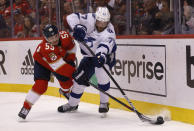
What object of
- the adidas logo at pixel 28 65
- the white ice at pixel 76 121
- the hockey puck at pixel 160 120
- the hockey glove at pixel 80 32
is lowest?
the white ice at pixel 76 121

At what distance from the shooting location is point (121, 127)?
4.57 meters

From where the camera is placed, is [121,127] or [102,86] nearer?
[121,127]

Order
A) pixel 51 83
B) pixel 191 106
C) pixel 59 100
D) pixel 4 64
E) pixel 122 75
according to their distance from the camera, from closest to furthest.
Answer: pixel 191 106, pixel 122 75, pixel 59 100, pixel 51 83, pixel 4 64

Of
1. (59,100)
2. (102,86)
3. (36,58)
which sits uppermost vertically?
(36,58)

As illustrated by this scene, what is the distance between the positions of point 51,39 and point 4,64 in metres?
2.99

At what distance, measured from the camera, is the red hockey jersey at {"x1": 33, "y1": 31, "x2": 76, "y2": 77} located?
16.3ft

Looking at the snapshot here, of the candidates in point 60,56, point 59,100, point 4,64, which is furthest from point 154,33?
point 4,64

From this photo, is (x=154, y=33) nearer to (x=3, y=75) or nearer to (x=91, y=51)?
(x=91, y=51)

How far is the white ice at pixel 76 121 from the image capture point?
4.52 m

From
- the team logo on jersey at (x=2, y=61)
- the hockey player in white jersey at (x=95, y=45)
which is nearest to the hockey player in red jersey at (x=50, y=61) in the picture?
the hockey player in white jersey at (x=95, y=45)

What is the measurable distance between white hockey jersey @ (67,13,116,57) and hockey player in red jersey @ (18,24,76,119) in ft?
0.73

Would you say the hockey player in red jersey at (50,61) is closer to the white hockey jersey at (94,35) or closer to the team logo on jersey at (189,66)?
the white hockey jersey at (94,35)

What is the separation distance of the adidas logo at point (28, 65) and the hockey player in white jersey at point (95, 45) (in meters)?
2.09

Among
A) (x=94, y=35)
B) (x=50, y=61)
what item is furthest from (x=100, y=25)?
(x=50, y=61)
